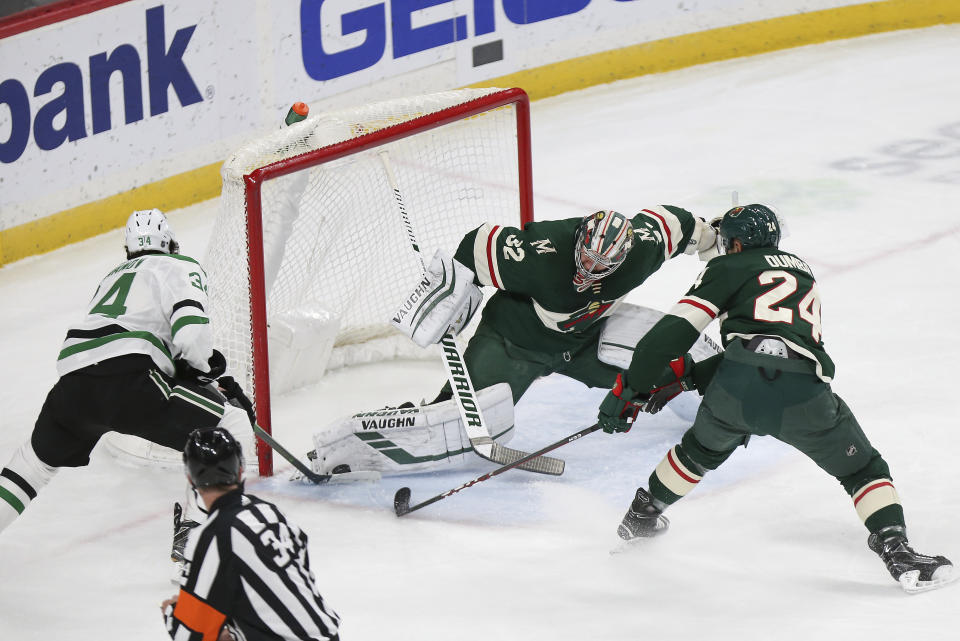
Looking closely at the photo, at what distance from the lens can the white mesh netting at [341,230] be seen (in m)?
4.14

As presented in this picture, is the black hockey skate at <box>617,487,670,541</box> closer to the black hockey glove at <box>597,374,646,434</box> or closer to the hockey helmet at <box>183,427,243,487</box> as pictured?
the black hockey glove at <box>597,374,646,434</box>

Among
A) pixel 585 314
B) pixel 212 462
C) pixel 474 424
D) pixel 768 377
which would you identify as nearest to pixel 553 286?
pixel 585 314

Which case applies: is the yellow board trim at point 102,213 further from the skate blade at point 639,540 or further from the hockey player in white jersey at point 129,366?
the skate blade at point 639,540

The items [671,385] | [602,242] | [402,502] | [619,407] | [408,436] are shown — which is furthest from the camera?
[408,436]

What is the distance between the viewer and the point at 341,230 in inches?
177

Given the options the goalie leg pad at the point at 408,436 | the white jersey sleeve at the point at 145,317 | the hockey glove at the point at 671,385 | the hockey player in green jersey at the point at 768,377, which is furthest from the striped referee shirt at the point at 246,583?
the goalie leg pad at the point at 408,436

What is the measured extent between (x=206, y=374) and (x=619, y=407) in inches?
40.2

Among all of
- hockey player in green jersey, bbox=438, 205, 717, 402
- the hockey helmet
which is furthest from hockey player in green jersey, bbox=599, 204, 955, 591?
the hockey helmet

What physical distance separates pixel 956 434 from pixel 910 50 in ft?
13.5

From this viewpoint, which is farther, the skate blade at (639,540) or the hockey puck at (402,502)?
the hockey puck at (402,502)

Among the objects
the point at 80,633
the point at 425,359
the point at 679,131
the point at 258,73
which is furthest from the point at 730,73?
the point at 80,633

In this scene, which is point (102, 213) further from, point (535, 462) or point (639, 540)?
point (639, 540)

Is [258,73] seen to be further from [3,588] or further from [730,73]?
[3,588]

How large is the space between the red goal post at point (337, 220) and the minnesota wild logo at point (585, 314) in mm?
688
